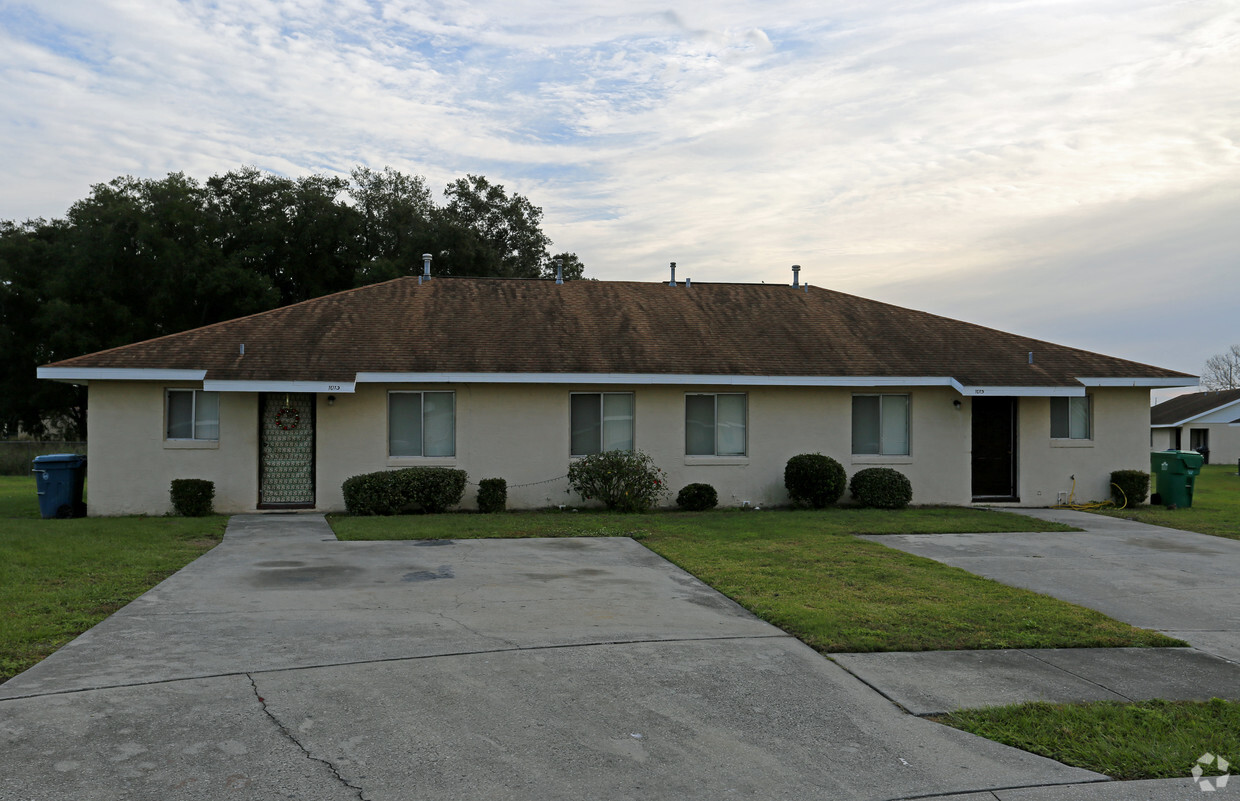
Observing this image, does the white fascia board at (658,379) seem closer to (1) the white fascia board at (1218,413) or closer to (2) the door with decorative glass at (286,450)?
(2) the door with decorative glass at (286,450)

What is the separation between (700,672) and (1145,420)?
685 inches

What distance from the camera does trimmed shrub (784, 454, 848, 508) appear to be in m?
18.1

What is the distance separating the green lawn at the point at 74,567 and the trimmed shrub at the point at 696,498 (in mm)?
8422

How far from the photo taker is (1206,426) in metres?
51.7

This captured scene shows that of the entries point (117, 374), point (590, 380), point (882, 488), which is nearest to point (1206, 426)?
point (882, 488)

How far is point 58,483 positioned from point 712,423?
Result: 12392 mm

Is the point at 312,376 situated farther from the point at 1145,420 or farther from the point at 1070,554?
the point at 1145,420

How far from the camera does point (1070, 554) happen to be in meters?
12.6

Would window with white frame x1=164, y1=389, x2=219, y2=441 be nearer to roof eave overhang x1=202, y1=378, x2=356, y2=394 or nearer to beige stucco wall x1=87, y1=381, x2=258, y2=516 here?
beige stucco wall x1=87, y1=381, x2=258, y2=516

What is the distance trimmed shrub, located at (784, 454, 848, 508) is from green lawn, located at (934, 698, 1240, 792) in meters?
12.1

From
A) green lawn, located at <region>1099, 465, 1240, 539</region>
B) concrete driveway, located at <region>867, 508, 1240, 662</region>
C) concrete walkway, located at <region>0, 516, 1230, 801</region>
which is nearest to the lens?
concrete walkway, located at <region>0, 516, 1230, 801</region>

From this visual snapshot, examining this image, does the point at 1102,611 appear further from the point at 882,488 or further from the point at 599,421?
the point at 599,421

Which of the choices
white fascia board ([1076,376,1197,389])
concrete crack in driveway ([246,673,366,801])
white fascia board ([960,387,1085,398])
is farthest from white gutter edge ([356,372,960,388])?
concrete crack in driveway ([246,673,366,801])

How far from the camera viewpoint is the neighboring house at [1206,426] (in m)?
50.7
